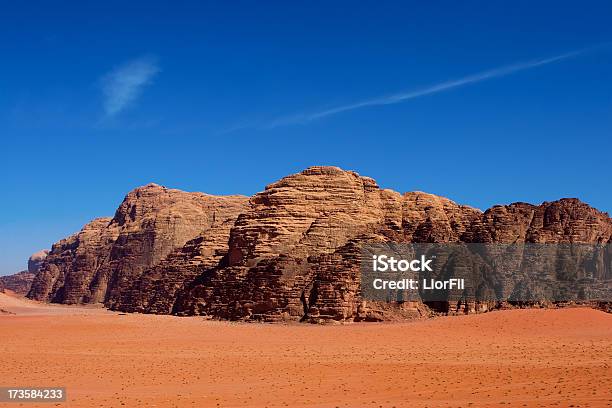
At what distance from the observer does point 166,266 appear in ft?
247

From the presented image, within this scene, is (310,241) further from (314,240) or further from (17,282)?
(17,282)

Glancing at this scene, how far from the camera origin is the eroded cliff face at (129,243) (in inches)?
3669

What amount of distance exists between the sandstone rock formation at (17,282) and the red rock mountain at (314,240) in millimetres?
57940

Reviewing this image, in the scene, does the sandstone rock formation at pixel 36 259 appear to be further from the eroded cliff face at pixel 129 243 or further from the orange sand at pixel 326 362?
the orange sand at pixel 326 362

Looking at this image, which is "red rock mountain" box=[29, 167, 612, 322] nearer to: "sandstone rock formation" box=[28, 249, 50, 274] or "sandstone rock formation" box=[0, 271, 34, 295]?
"sandstone rock formation" box=[0, 271, 34, 295]

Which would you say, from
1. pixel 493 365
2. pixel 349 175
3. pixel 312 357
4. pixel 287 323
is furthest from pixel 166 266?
pixel 493 365

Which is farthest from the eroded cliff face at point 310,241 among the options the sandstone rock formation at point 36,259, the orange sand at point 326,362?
the sandstone rock formation at point 36,259

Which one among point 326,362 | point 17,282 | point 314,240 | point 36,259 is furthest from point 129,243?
point 36,259

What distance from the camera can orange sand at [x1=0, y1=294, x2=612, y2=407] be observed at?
66.0 ft

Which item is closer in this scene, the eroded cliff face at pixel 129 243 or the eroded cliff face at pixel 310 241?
the eroded cliff face at pixel 310 241

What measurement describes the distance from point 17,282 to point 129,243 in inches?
2347

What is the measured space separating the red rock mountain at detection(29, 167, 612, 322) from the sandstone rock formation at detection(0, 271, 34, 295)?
5794 cm

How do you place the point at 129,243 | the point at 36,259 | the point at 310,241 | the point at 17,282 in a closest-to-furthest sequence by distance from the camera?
the point at 310,241
the point at 129,243
the point at 17,282
the point at 36,259

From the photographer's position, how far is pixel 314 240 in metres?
54.4
